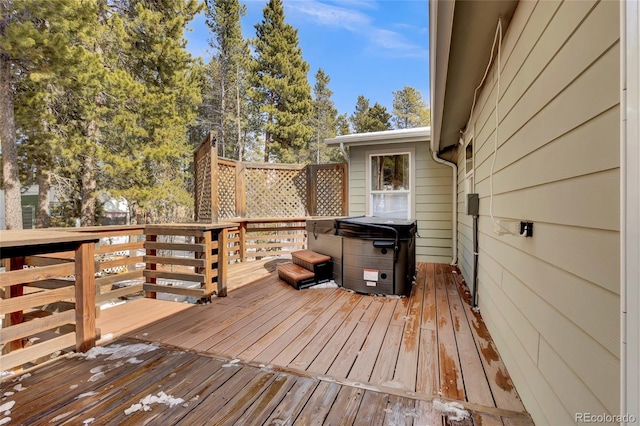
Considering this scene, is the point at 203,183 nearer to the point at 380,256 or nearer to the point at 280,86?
the point at 380,256

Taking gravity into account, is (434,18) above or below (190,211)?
above

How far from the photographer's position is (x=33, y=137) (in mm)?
6574

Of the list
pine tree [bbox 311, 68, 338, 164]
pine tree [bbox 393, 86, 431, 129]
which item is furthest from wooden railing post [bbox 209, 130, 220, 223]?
pine tree [bbox 393, 86, 431, 129]

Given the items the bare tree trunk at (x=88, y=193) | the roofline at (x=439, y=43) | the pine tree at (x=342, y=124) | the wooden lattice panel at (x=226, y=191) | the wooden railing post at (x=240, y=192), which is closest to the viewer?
the roofline at (x=439, y=43)

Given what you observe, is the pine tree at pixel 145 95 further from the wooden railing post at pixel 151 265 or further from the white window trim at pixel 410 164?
the white window trim at pixel 410 164

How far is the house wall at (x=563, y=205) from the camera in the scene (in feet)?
2.70

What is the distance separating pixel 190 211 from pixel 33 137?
5310 mm

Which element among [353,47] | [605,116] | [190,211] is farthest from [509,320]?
[353,47]

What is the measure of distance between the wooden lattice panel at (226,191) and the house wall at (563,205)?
187 inches

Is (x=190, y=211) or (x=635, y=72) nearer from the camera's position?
(x=635, y=72)

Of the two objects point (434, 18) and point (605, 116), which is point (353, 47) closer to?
point (434, 18)

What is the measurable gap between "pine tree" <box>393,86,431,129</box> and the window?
15.7m

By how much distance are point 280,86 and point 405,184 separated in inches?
387

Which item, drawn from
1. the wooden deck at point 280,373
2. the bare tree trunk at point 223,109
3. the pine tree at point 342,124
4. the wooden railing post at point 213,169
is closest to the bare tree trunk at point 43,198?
the wooden railing post at point 213,169
